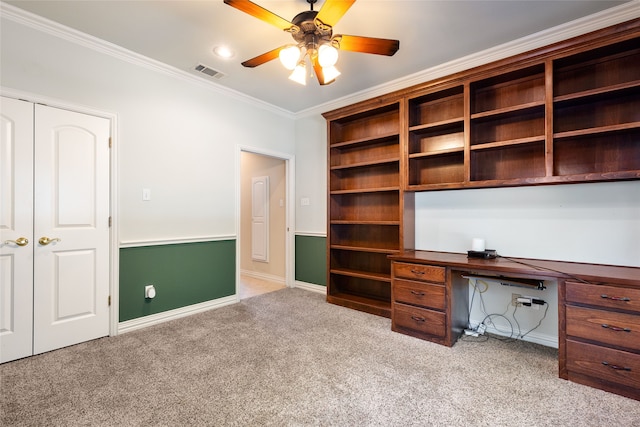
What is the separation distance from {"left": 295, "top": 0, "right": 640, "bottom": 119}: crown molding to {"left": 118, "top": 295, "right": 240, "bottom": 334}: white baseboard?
9.89 feet

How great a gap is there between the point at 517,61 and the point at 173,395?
3.47m

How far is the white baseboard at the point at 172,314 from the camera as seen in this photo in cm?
273

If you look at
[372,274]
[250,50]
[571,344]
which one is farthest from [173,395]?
[250,50]

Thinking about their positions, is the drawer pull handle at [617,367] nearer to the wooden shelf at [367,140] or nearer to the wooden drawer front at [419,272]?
the wooden drawer front at [419,272]

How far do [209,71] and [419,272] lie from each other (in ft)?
9.67

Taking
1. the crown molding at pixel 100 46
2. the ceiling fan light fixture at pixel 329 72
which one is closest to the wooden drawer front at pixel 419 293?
the ceiling fan light fixture at pixel 329 72

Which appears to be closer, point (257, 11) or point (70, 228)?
point (257, 11)

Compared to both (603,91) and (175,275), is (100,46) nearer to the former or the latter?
(175,275)

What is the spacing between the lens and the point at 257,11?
1.70 metres

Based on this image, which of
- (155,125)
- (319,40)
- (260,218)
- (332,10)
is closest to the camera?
(332,10)

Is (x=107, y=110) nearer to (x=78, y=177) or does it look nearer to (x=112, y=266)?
(x=78, y=177)

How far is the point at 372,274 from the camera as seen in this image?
10.9 feet

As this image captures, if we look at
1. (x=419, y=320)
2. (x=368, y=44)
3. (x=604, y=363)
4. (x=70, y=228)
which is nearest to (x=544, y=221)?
(x=604, y=363)

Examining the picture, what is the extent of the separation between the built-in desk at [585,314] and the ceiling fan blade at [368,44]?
171 cm
